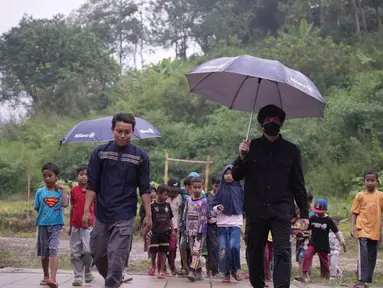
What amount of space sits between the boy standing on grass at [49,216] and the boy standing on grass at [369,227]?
3.91 metres

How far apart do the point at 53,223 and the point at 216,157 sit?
1960 centimetres

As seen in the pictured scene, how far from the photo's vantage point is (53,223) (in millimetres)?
7254

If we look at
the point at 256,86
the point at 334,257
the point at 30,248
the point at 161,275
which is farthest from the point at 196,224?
the point at 30,248

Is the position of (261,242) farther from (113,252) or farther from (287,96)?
(287,96)

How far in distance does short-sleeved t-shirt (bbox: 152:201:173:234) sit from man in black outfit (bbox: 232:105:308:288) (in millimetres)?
3203

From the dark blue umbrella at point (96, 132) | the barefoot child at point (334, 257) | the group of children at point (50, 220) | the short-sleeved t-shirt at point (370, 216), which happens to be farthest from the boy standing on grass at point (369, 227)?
the group of children at point (50, 220)

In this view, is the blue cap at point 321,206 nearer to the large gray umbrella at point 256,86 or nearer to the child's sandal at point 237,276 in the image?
the child's sandal at point 237,276

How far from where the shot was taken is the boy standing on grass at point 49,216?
23.7 ft

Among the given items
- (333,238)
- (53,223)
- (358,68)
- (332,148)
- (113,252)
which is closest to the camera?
(113,252)

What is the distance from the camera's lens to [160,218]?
344 inches

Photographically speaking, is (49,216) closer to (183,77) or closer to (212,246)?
(212,246)

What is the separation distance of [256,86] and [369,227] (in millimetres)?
2703

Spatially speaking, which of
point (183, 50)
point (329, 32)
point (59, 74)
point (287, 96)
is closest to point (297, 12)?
point (329, 32)

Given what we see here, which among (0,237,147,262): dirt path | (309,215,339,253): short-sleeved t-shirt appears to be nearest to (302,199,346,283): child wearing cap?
(309,215,339,253): short-sleeved t-shirt
